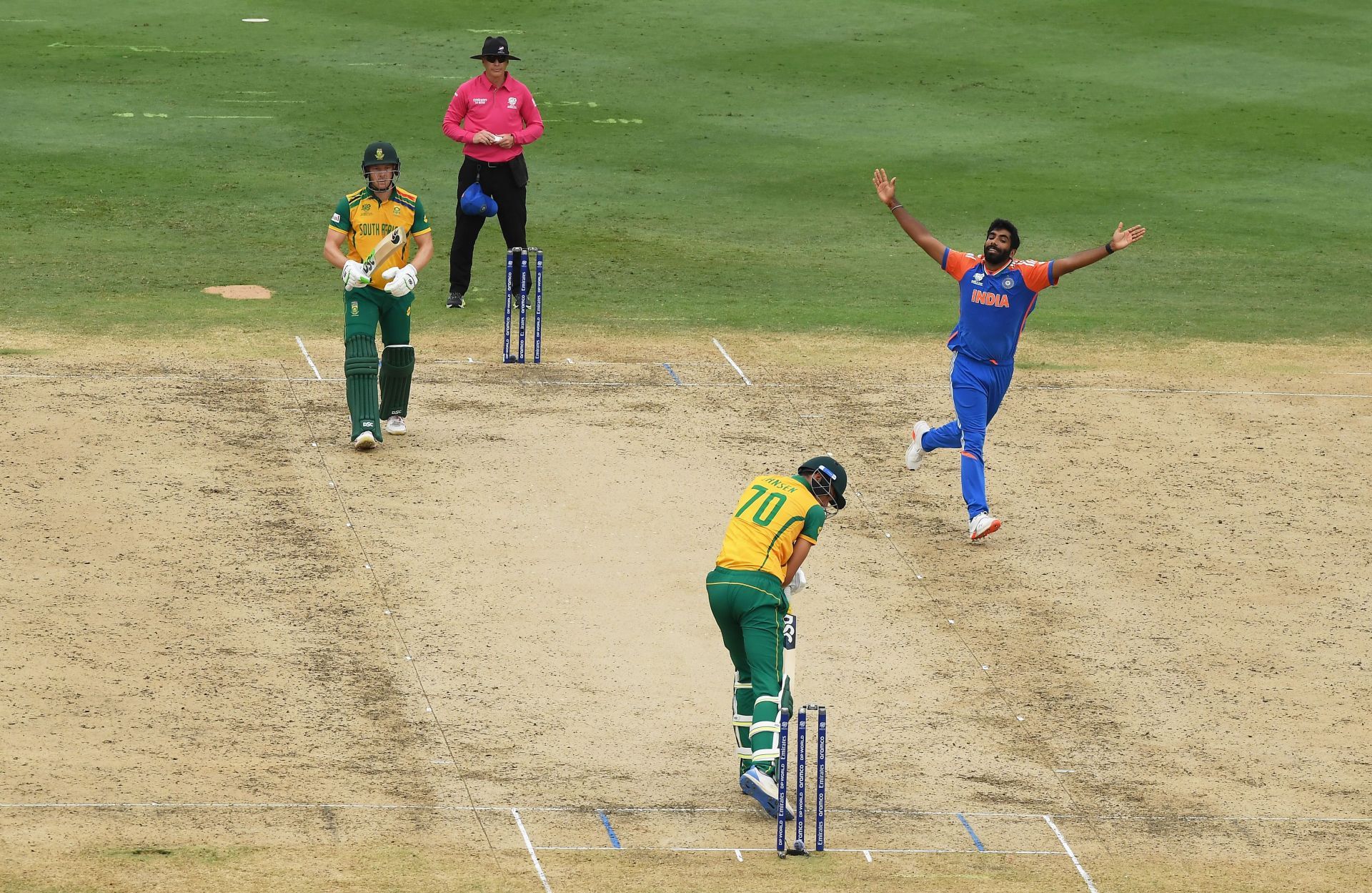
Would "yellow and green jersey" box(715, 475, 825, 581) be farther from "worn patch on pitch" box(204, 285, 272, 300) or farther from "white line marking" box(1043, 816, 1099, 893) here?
"worn patch on pitch" box(204, 285, 272, 300)

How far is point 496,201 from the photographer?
2056cm

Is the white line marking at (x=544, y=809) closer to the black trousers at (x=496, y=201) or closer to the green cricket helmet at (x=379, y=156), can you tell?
the green cricket helmet at (x=379, y=156)

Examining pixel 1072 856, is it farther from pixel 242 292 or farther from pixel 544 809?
pixel 242 292

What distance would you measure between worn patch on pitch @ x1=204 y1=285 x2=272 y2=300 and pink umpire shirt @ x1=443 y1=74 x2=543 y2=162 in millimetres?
2616

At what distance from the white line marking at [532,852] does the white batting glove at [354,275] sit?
6.37m

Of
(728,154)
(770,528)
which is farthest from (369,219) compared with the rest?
(728,154)

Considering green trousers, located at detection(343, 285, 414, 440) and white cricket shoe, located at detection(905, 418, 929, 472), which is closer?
white cricket shoe, located at detection(905, 418, 929, 472)

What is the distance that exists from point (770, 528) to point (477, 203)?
373 inches

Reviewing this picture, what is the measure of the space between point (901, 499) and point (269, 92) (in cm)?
1587

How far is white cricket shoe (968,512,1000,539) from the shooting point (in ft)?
49.5

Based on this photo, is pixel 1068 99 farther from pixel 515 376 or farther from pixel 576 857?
pixel 576 857

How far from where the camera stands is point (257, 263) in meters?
22.3

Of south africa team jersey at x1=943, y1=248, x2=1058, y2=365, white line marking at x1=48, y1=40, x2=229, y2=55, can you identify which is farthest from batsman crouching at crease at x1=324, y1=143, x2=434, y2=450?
white line marking at x1=48, y1=40, x2=229, y2=55

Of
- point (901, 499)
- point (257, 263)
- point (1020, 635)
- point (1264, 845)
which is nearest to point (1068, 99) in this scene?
point (257, 263)
